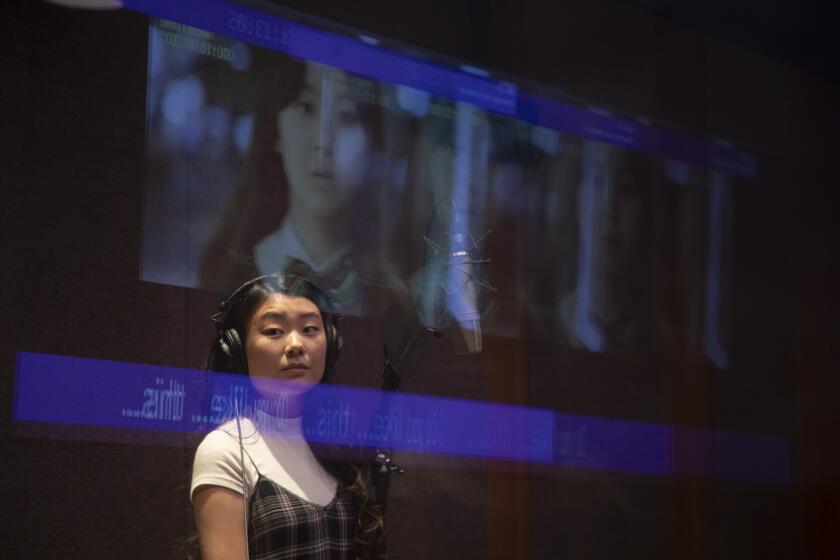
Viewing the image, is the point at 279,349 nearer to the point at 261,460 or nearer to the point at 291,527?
the point at 261,460

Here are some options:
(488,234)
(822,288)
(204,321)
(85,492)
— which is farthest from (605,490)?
(85,492)

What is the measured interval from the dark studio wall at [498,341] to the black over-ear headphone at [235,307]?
0.40 meters

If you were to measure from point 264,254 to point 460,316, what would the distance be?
542 millimetres

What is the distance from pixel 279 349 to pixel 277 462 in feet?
0.76

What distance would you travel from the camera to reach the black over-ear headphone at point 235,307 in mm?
2355

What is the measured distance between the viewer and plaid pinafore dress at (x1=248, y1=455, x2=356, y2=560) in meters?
2.17

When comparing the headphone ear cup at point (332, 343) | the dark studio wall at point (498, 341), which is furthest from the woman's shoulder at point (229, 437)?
the dark studio wall at point (498, 341)

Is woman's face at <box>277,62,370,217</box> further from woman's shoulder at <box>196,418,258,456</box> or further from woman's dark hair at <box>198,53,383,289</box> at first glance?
woman's shoulder at <box>196,418,258,456</box>

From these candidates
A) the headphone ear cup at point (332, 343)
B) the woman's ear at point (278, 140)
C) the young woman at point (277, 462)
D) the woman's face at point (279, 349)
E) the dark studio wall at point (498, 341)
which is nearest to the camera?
the young woman at point (277, 462)

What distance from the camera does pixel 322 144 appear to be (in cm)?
303

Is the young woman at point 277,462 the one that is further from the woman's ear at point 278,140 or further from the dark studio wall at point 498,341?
the woman's ear at point 278,140

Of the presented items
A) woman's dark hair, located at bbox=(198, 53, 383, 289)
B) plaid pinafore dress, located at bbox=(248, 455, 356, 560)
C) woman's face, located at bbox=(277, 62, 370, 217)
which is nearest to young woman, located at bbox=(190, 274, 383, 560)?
plaid pinafore dress, located at bbox=(248, 455, 356, 560)
